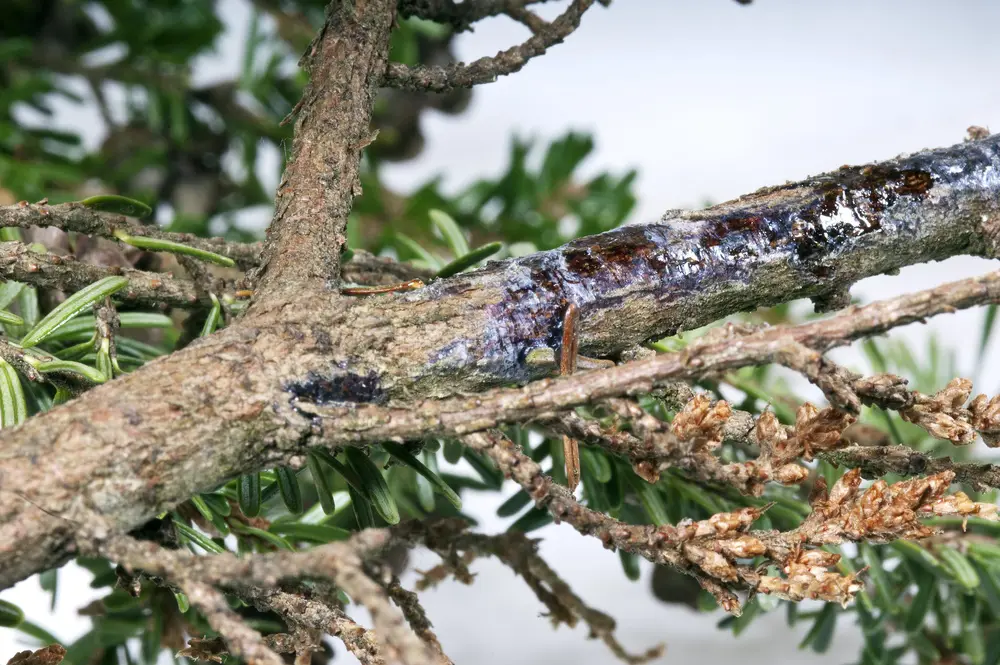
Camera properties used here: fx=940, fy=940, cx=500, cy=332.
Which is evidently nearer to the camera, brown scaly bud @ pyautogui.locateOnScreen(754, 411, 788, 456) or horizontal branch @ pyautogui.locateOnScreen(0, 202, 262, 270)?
brown scaly bud @ pyautogui.locateOnScreen(754, 411, 788, 456)

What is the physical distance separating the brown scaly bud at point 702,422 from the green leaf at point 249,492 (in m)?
0.47

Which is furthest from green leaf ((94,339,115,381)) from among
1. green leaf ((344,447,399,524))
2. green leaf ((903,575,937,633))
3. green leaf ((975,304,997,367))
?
green leaf ((975,304,997,367))

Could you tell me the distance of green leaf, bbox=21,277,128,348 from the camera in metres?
→ 0.96

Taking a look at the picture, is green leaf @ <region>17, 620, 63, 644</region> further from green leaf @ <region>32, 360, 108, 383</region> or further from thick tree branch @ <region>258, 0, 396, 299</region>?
thick tree branch @ <region>258, 0, 396, 299</region>

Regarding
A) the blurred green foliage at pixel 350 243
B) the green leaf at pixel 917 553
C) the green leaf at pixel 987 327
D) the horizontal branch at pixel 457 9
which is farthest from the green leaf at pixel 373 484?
the green leaf at pixel 987 327

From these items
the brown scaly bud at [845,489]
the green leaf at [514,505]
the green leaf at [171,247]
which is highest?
the green leaf at [171,247]

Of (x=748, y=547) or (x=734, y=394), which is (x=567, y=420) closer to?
(x=748, y=547)

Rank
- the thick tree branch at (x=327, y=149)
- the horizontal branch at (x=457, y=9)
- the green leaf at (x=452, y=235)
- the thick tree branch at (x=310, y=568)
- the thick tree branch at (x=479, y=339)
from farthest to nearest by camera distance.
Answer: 1. the green leaf at (x=452, y=235)
2. the horizontal branch at (x=457, y=9)
3. the thick tree branch at (x=327, y=149)
4. the thick tree branch at (x=479, y=339)
5. the thick tree branch at (x=310, y=568)

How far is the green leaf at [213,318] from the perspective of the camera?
3.37 feet

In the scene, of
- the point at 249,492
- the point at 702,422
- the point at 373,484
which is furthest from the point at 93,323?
the point at 702,422

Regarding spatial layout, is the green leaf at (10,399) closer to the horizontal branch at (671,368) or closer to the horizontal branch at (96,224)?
the horizontal branch at (96,224)

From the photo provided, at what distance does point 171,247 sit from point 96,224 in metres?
0.10

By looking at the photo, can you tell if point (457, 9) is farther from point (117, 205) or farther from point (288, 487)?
point (288, 487)

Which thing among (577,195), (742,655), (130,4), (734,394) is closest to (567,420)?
(734,394)
